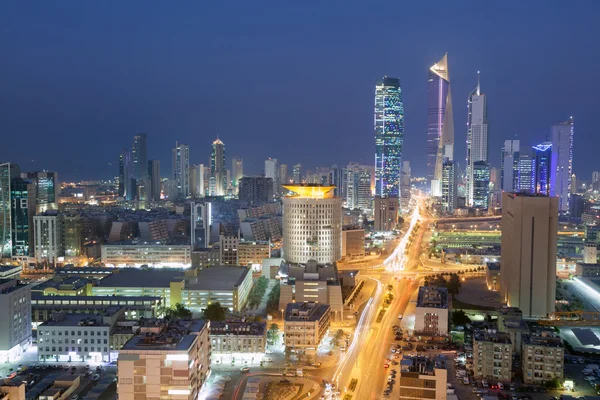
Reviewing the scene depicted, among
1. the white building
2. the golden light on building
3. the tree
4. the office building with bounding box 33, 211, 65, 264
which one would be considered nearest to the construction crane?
the tree

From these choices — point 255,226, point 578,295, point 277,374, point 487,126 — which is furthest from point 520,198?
point 487,126

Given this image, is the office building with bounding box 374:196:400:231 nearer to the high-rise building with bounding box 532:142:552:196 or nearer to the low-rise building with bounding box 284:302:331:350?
the high-rise building with bounding box 532:142:552:196

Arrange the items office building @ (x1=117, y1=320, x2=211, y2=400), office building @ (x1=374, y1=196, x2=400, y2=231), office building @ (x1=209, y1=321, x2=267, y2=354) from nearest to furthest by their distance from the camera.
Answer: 1. office building @ (x1=117, y1=320, x2=211, y2=400)
2. office building @ (x1=209, y1=321, x2=267, y2=354)
3. office building @ (x1=374, y1=196, x2=400, y2=231)

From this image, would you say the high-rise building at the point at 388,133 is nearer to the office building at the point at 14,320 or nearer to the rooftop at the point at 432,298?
the rooftop at the point at 432,298

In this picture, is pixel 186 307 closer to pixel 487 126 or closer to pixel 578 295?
pixel 578 295

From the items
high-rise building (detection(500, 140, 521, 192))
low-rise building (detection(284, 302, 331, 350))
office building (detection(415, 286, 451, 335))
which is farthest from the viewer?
high-rise building (detection(500, 140, 521, 192))

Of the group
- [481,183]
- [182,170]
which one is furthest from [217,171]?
[481,183]
